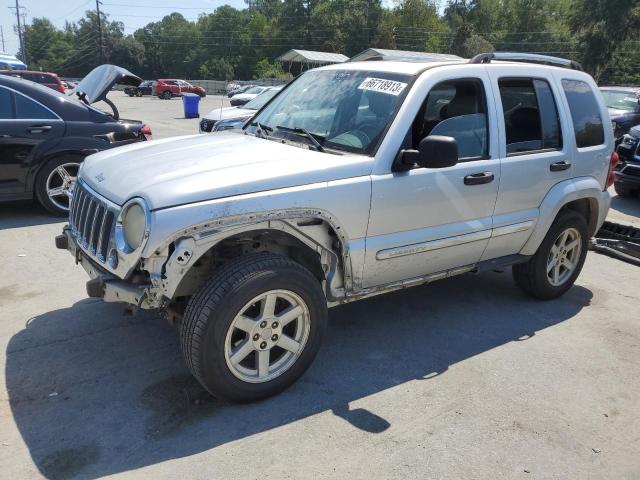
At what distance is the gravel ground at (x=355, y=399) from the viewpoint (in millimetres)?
2865

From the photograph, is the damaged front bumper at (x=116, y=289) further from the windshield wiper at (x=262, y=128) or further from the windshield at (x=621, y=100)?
the windshield at (x=621, y=100)

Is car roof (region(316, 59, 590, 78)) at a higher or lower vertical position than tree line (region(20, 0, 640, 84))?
lower

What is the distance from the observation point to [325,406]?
10.9 ft

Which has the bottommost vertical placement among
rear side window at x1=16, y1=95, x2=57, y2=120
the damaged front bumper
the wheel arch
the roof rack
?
the damaged front bumper

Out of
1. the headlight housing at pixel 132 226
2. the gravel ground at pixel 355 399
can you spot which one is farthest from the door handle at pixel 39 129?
the headlight housing at pixel 132 226

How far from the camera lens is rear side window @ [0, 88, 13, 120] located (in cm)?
670

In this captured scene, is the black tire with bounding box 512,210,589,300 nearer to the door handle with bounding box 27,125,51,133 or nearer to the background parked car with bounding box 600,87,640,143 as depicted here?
the door handle with bounding box 27,125,51,133

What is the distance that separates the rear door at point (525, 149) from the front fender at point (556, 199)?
5 cm

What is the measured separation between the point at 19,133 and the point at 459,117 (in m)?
5.27

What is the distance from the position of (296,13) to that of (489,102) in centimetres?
10096

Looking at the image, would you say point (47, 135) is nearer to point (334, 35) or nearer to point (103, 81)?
point (103, 81)

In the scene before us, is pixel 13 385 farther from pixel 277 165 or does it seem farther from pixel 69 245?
pixel 277 165

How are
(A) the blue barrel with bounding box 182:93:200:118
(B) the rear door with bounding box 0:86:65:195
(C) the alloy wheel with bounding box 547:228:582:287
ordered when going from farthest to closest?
1. (A) the blue barrel with bounding box 182:93:200:118
2. (B) the rear door with bounding box 0:86:65:195
3. (C) the alloy wheel with bounding box 547:228:582:287

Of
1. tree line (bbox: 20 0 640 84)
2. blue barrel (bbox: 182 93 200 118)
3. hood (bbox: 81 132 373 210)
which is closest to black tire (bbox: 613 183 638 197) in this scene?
hood (bbox: 81 132 373 210)
